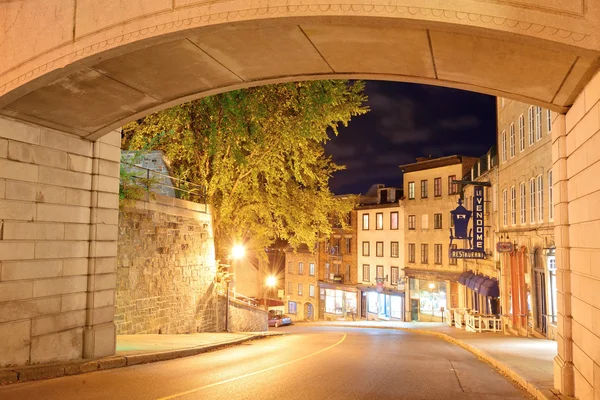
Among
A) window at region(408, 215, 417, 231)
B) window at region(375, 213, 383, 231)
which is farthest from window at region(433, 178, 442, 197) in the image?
window at region(375, 213, 383, 231)

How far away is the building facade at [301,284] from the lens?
56562 mm

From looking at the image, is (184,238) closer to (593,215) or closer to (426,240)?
(593,215)

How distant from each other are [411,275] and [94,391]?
130 feet

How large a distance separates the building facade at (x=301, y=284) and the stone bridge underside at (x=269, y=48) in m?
47.2

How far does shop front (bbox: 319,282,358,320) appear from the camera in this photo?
52.5 m

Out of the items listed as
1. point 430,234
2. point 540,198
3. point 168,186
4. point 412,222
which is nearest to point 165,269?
point 168,186

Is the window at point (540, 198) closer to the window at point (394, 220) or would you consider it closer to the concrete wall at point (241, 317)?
the concrete wall at point (241, 317)

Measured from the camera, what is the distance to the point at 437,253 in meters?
44.1

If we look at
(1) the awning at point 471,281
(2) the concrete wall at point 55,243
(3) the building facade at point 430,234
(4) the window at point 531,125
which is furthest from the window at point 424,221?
(2) the concrete wall at point 55,243

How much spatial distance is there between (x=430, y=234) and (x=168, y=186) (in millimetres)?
31003

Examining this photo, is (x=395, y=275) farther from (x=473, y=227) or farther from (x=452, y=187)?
(x=473, y=227)

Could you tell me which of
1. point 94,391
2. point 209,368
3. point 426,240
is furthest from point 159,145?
point 426,240

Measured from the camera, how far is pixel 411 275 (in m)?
46.1

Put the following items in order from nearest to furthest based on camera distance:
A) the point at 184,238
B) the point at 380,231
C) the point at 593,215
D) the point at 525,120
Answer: the point at 593,215
the point at 184,238
the point at 525,120
the point at 380,231
